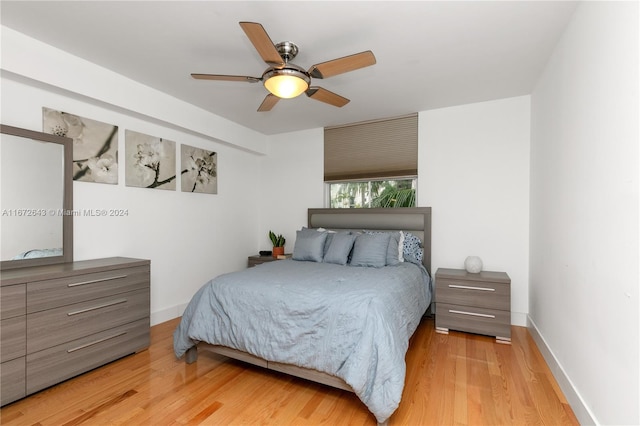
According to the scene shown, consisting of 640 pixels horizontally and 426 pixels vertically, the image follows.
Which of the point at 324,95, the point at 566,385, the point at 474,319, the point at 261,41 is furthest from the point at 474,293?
the point at 261,41

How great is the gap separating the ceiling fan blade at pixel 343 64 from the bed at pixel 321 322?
5.06 feet

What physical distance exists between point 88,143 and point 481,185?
162 inches

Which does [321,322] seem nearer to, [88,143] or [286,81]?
[286,81]

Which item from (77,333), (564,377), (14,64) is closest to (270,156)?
(14,64)

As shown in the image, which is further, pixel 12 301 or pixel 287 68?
pixel 287 68

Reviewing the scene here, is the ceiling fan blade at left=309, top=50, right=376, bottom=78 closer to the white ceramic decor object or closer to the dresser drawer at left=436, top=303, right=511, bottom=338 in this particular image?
the white ceramic decor object

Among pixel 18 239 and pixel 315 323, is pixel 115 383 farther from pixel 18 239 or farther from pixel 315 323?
pixel 315 323

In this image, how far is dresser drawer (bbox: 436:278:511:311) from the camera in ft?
9.61

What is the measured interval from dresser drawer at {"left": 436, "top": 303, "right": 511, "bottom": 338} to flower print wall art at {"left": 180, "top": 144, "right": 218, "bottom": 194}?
320 cm

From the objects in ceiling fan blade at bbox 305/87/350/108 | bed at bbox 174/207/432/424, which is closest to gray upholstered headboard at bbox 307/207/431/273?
bed at bbox 174/207/432/424

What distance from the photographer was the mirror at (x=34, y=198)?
7.40ft

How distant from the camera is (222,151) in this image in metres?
4.31

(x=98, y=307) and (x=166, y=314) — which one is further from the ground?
(x=98, y=307)

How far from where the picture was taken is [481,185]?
3541 millimetres
